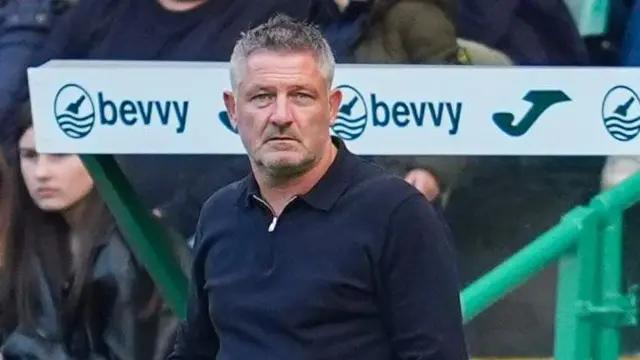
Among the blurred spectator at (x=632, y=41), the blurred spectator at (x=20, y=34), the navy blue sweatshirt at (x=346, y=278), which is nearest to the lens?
the navy blue sweatshirt at (x=346, y=278)

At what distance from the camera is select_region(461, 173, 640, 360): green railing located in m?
2.67

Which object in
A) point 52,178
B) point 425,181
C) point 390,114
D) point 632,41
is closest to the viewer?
point 390,114

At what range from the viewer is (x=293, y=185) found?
1799mm

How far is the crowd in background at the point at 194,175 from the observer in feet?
11.3

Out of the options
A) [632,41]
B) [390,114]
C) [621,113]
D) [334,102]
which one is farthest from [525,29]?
[334,102]

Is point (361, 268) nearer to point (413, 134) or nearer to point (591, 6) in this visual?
point (413, 134)

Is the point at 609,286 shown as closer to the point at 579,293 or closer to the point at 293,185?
the point at 579,293

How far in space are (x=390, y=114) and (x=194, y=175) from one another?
0.70 m

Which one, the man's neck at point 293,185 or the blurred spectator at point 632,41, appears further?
the blurred spectator at point 632,41

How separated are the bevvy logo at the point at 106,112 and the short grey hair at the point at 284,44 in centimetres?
136

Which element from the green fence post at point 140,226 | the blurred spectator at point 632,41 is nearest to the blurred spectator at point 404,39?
the blurred spectator at point 632,41

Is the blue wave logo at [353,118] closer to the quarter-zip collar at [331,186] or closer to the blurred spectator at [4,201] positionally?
the blurred spectator at [4,201]

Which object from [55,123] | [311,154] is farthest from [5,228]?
[311,154]

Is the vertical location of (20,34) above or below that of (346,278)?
above
